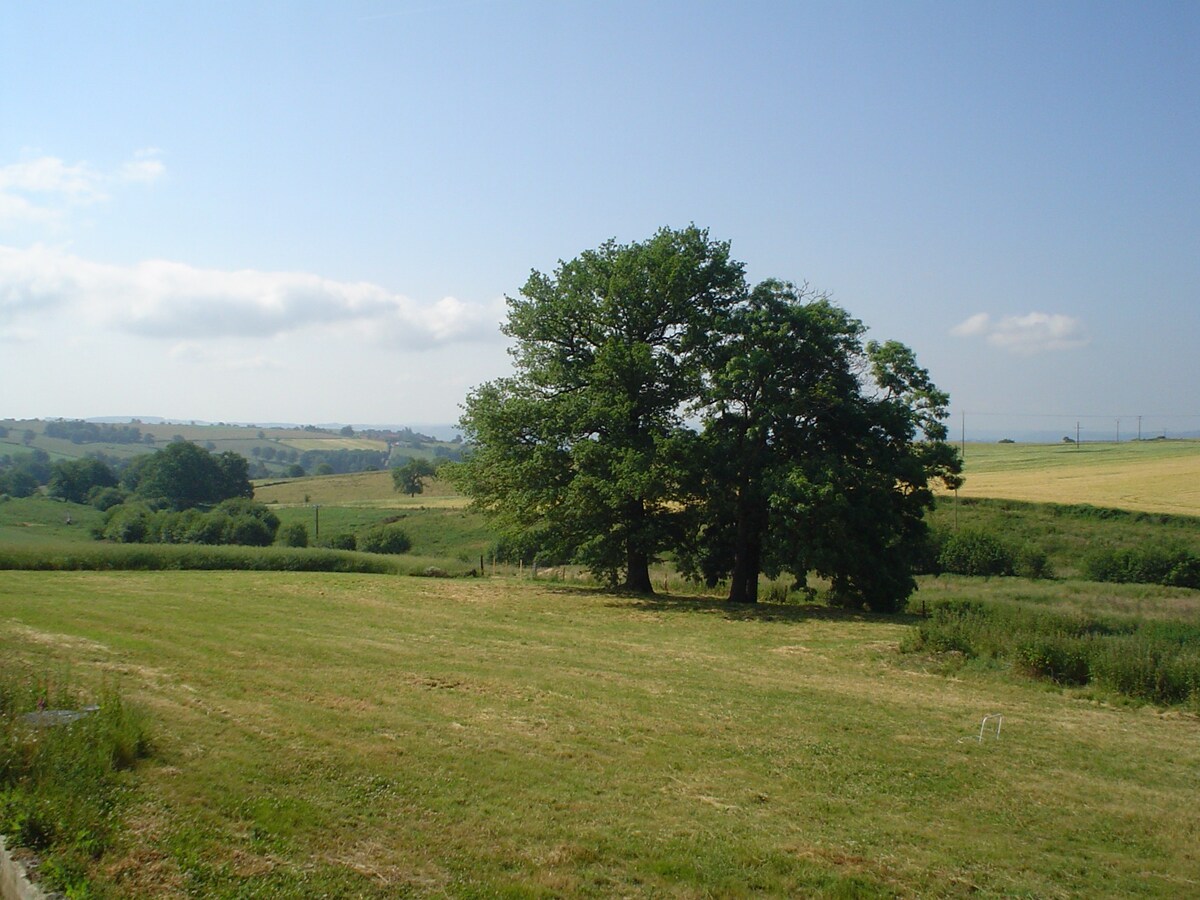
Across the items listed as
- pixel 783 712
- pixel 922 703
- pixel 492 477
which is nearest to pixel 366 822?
pixel 783 712

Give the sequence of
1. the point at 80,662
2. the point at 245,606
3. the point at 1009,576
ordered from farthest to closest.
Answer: the point at 1009,576, the point at 245,606, the point at 80,662

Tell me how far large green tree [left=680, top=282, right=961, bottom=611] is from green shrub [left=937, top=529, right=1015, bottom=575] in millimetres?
23604

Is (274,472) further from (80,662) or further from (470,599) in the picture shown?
(80,662)

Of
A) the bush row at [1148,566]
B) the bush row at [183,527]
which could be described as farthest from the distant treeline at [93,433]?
the bush row at [1148,566]

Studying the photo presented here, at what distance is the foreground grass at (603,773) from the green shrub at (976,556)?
35.8 m

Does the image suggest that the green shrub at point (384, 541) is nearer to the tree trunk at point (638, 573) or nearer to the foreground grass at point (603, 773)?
the tree trunk at point (638, 573)

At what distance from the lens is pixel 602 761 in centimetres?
916

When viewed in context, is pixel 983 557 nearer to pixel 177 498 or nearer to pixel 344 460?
pixel 177 498

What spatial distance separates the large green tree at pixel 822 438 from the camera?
87.7ft

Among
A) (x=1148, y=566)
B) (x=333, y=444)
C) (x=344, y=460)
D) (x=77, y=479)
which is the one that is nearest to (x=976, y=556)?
(x=1148, y=566)

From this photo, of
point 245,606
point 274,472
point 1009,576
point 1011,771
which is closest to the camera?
point 1011,771

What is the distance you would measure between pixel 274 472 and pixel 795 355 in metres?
108

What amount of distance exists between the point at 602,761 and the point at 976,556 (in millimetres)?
47148

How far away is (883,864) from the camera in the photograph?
22.4 feet
